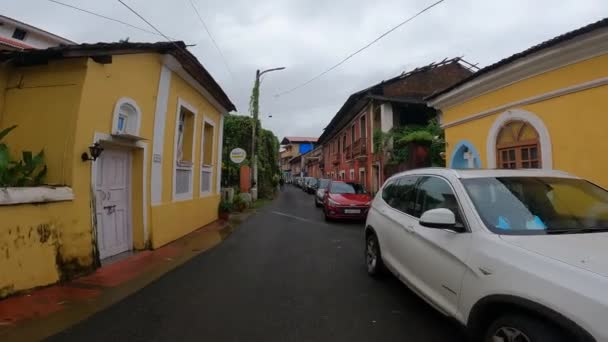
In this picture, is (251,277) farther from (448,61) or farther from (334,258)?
(448,61)

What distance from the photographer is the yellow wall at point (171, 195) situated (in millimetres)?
6809

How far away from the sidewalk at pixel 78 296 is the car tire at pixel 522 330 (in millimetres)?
3826

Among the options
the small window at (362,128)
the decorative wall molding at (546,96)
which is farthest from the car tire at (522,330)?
the small window at (362,128)

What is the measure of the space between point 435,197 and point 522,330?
5.11 ft

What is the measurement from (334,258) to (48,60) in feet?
18.9

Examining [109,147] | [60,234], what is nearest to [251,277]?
[60,234]

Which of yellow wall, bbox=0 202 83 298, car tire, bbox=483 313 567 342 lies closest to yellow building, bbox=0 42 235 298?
yellow wall, bbox=0 202 83 298

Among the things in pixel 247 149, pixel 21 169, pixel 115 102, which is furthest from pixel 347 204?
pixel 247 149

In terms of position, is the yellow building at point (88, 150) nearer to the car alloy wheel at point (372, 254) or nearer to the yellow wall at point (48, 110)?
the yellow wall at point (48, 110)

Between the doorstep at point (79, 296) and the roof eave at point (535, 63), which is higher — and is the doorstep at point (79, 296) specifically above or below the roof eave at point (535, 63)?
below

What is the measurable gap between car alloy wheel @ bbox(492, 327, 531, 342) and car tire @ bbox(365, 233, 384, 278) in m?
2.33

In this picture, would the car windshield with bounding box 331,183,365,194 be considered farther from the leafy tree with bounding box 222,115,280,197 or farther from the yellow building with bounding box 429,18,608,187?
the leafy tree with bounding box 222,115,280,197

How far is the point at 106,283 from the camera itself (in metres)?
4.38

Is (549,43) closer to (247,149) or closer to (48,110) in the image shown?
(48,110)
